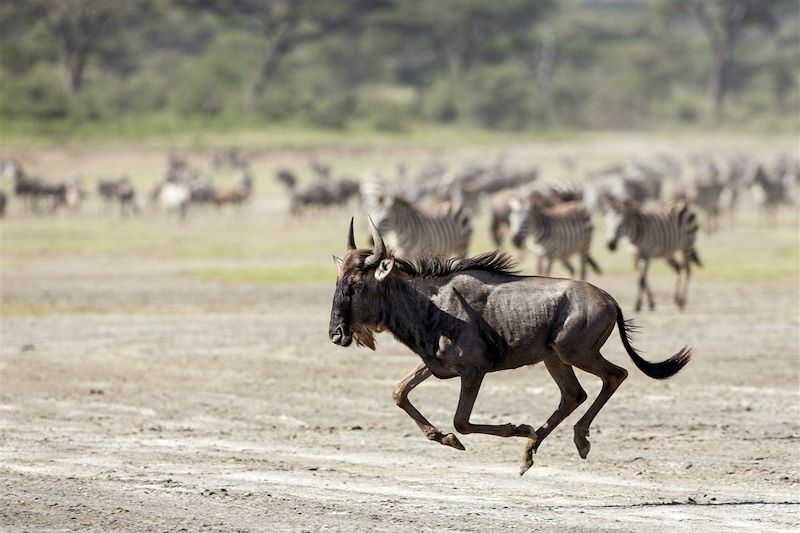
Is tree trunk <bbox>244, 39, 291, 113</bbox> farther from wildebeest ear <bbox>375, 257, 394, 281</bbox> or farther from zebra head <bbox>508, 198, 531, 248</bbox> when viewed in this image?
wildebeest ear <bbox>375, 257, 394, 281</bbox>

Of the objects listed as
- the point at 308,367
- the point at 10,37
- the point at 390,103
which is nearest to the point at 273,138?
the point at 390,103

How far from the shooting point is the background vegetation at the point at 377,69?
206ft

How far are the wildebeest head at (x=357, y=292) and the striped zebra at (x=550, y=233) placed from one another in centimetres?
1118

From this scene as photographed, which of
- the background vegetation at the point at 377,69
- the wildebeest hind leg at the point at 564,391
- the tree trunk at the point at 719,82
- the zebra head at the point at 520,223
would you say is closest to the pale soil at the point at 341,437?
the wildebeest hind leg at the point at 564,391

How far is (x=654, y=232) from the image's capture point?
18969 millimetres

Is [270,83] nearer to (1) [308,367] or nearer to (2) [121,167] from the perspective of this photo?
(2) [121,167]

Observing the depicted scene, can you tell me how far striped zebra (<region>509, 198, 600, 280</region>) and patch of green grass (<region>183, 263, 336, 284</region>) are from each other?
11.3 ft

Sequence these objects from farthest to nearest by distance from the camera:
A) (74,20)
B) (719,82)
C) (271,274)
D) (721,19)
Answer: (719,82) < (721,19) < (74,20) < (271,274)

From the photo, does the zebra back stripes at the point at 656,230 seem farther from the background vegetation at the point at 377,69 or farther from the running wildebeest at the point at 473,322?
the background vegetation at the point at 377,69

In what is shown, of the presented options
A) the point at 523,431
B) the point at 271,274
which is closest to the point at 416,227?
the point at 271,274

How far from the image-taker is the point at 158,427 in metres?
10.3

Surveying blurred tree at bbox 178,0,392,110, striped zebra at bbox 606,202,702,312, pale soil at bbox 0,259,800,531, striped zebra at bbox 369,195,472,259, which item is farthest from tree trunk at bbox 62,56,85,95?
pale soil at bbox 0,259,800,531

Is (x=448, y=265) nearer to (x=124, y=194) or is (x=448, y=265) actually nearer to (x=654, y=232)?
(x=654, y=232)

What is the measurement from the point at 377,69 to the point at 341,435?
73.9m
